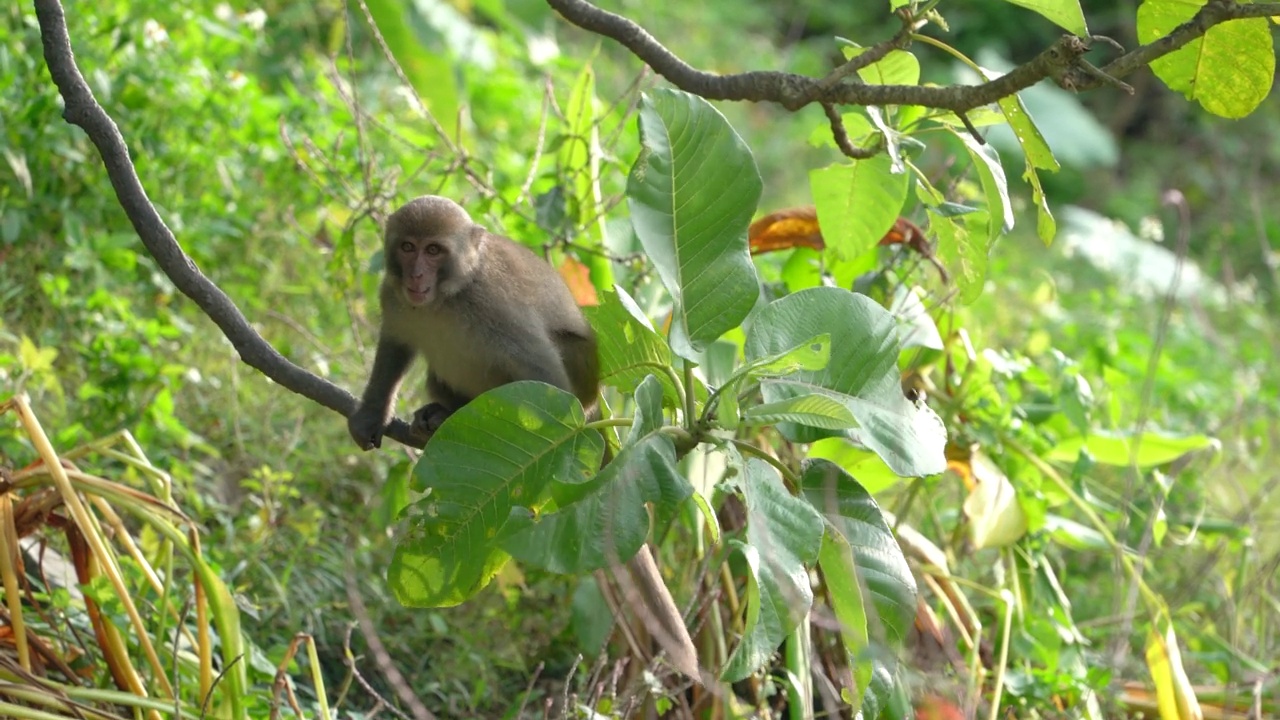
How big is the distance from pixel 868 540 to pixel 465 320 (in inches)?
60.8

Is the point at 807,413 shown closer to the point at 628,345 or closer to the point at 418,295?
the point at 628,345

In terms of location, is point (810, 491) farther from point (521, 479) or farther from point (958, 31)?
point (958, 31)

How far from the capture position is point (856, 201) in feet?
11.5

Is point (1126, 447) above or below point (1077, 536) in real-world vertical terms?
above

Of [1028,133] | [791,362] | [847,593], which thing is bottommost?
[847,593]

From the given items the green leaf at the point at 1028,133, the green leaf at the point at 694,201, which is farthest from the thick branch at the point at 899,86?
the green leaf at the point at 694,201

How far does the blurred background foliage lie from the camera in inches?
175

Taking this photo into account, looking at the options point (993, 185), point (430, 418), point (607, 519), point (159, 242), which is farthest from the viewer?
point (430, 418)

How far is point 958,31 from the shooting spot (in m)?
14.5

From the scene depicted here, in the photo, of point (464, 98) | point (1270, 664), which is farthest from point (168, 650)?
point (464, 98)

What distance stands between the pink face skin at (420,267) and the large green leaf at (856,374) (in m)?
1.23

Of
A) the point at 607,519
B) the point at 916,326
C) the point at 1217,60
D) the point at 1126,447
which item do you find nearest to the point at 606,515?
the point at 607,519

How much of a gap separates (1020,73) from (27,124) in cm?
429

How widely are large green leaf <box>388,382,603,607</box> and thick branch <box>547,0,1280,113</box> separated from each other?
39.9 inches
